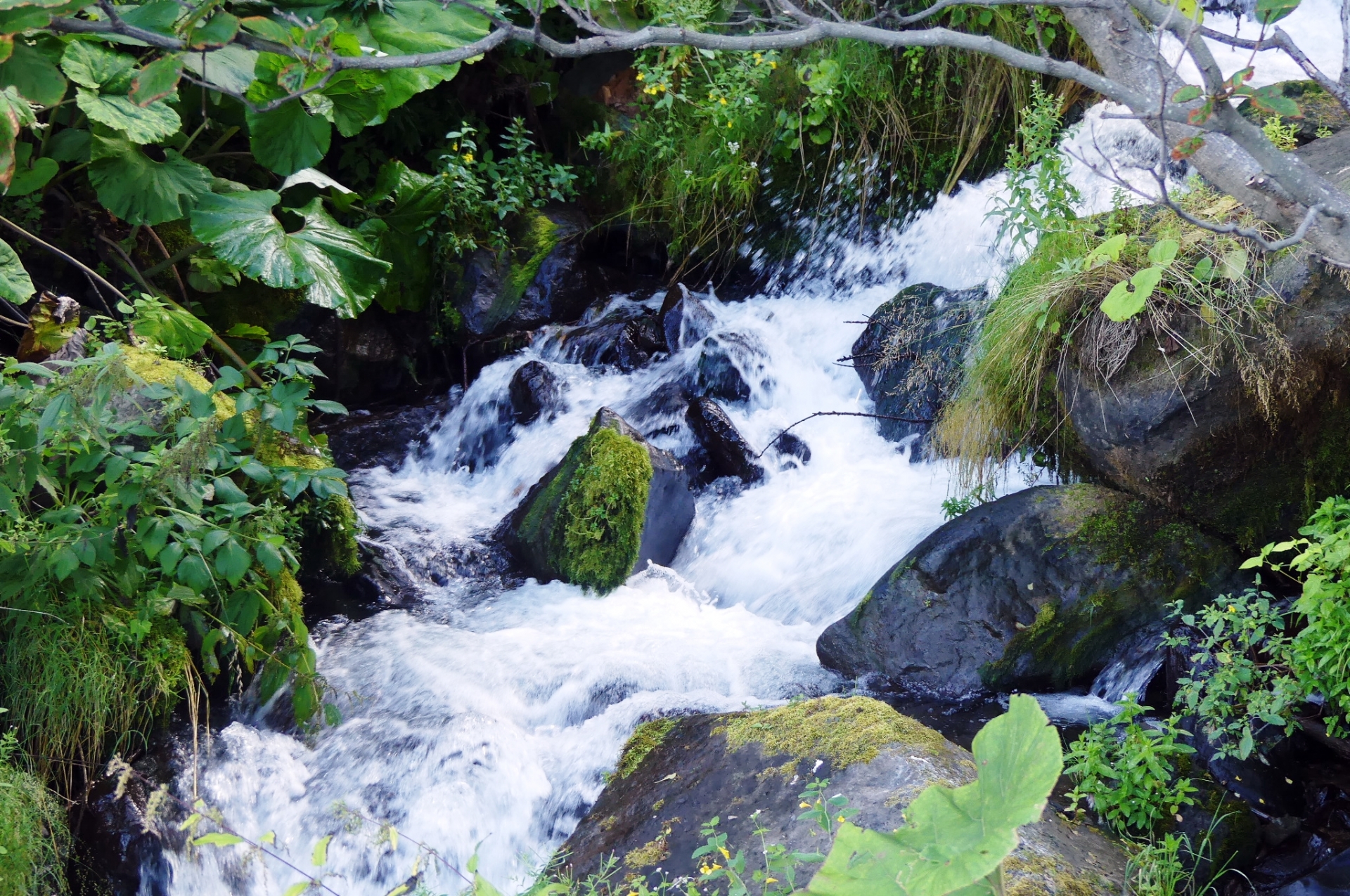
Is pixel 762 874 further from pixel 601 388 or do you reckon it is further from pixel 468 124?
pixel 468 124

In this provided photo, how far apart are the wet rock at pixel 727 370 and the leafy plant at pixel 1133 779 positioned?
329 centimetres

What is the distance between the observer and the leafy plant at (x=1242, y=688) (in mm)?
2705

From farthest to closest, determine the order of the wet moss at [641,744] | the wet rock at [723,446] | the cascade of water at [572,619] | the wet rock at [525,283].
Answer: the wet rock at [525,283]
the wet rock at [723,446]
the cascade of water at [572,619]
the wet moss at [641,744]

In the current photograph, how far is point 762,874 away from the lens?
1.75m

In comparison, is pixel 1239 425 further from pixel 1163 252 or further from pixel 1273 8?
pixel 1273 8

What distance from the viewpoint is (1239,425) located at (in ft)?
11.7

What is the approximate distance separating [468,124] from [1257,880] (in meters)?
6.00

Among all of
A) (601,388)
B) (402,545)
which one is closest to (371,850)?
(402,545)

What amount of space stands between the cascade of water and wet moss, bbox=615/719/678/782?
26 cm

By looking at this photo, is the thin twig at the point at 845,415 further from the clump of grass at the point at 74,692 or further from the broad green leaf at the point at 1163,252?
the clump of grass at the point at 74,692

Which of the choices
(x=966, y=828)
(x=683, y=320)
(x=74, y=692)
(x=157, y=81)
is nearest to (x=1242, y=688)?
(x=966, y=828)

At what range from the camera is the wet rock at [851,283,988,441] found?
4.88 m

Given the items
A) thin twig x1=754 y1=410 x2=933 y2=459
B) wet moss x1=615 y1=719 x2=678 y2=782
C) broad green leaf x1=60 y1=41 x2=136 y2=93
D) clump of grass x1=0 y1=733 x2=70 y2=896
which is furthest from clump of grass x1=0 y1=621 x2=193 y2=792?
thin twig x1=754 y1=410 x2=933 y2=459

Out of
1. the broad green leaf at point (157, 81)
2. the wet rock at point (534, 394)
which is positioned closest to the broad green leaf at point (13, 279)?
the broad green leaf at point (157, 81)
